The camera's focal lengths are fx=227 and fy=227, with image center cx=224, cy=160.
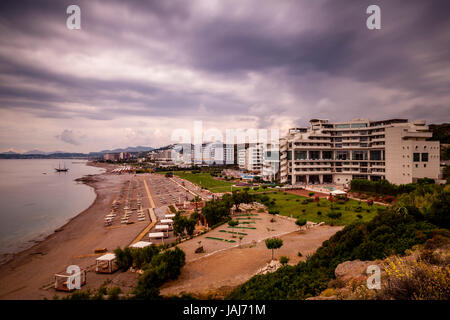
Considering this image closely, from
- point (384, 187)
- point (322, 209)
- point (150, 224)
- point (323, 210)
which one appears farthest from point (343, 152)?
point (150, 224)

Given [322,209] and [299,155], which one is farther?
[299,155]

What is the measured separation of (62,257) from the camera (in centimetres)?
2245

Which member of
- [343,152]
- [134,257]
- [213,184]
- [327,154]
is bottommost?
[213,184]

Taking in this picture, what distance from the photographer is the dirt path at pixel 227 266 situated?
43.0 feet

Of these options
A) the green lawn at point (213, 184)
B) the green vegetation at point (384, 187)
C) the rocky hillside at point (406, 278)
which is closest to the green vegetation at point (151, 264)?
the rocky hillside at point (406, 278)

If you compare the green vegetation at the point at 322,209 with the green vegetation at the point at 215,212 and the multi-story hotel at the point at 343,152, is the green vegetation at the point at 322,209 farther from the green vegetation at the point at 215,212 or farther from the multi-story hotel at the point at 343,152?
the multi-story hotel at the point at 343,152

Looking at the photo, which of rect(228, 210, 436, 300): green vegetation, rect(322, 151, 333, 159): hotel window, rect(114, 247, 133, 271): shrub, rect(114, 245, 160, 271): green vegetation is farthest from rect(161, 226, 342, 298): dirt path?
rect(322, 151, 333, 159): hotel window

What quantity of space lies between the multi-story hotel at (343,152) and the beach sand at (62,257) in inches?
1712

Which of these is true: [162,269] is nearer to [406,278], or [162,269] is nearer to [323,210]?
[406,278]

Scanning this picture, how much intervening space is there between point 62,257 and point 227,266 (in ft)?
57.2

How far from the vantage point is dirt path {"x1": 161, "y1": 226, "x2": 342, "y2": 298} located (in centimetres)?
1310

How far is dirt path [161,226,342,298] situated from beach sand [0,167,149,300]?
13.1 ft
